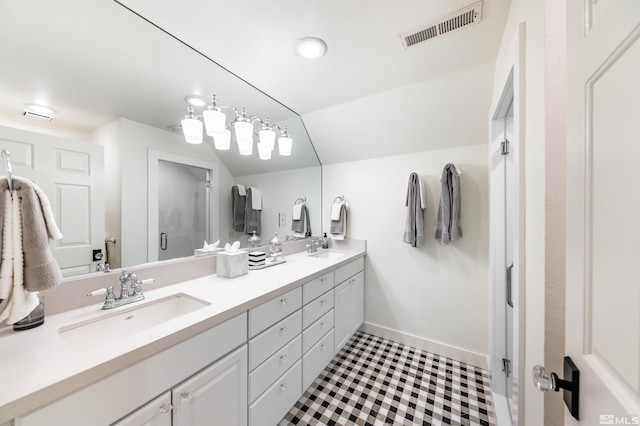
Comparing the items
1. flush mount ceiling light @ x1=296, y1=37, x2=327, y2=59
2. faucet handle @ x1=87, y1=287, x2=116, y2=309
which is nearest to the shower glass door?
faucet handle @ x1=87, y1=287, x2=116, y2=309

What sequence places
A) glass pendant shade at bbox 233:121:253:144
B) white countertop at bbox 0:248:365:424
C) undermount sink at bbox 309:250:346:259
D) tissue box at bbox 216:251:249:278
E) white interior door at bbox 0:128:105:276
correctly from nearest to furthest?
white countertop at bbox 0:248:365:424 → white interior door at bbox 0:128:105:276 → tissue box at bbox 216:251:249:278 → glass pendant shade at bbox 233:121:253:144 → undermount sink at bbox 309:250:346:259

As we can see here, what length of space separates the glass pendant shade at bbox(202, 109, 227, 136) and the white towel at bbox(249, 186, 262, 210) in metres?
0.65

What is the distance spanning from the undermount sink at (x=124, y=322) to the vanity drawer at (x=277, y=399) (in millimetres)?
598

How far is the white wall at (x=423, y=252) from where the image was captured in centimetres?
190

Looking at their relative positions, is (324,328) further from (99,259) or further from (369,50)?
(369,50)

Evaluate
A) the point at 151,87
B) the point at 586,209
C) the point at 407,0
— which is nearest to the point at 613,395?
the point at 586,209

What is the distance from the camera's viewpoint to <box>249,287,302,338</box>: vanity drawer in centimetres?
112

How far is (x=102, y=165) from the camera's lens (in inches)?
43.9

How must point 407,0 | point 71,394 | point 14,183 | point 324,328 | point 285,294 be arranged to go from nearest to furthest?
point 71,394
point 14,183
point 407,0
point 285,294
point 324,328

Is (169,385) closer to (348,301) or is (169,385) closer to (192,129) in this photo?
(192,129)

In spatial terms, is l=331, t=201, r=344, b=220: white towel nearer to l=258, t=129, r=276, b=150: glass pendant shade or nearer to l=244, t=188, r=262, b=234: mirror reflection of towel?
l=244, t=188, r=262, b=234: mirror reflection of towel

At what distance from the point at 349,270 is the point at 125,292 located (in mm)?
1620

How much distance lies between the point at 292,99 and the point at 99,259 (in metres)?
1.71

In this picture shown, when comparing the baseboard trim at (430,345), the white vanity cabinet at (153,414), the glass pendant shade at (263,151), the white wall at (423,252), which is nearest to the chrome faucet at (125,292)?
the white vanity cabinet at (153,414)
